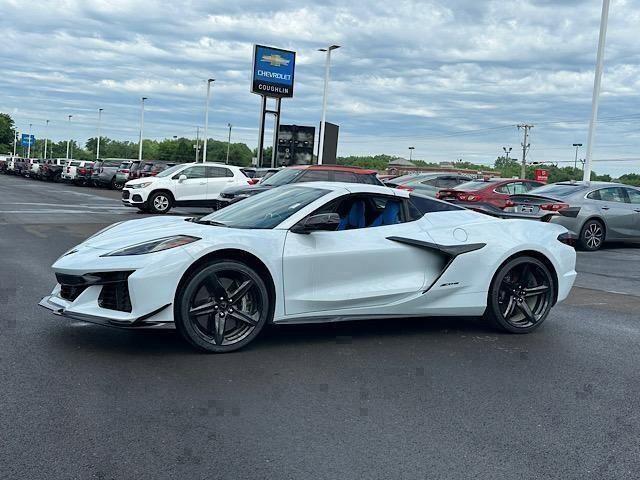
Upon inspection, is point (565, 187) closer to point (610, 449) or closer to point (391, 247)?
point (391, 247)

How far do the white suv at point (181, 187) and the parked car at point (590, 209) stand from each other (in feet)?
32.2

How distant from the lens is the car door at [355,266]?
5.54 m

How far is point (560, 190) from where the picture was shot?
1532 cm

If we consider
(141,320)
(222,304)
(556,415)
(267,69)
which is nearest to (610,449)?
(556,415)

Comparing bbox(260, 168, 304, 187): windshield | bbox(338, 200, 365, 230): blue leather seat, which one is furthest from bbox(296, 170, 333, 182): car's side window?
bbox(338, 200, 365, 230): blue leather seat

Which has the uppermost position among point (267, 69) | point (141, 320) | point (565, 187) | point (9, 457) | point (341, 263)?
point (267, 69)

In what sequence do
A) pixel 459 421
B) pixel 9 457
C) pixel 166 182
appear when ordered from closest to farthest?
pixel 9 457, pixel 459 421, pixel 166 182

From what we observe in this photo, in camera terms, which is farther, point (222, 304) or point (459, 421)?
point (222, 304)

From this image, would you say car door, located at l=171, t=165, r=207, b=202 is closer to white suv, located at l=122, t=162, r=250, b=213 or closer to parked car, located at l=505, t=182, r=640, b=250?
white suv, located at l=122, t=162, r=250, b=213

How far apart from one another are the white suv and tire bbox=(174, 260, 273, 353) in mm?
16187

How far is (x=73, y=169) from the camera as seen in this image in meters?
42.8

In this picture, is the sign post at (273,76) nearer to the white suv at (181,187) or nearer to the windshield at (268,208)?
the white suv at (181,187)

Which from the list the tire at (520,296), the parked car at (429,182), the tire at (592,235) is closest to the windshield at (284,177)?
the parked car at (429,182)

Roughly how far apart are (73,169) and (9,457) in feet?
138
